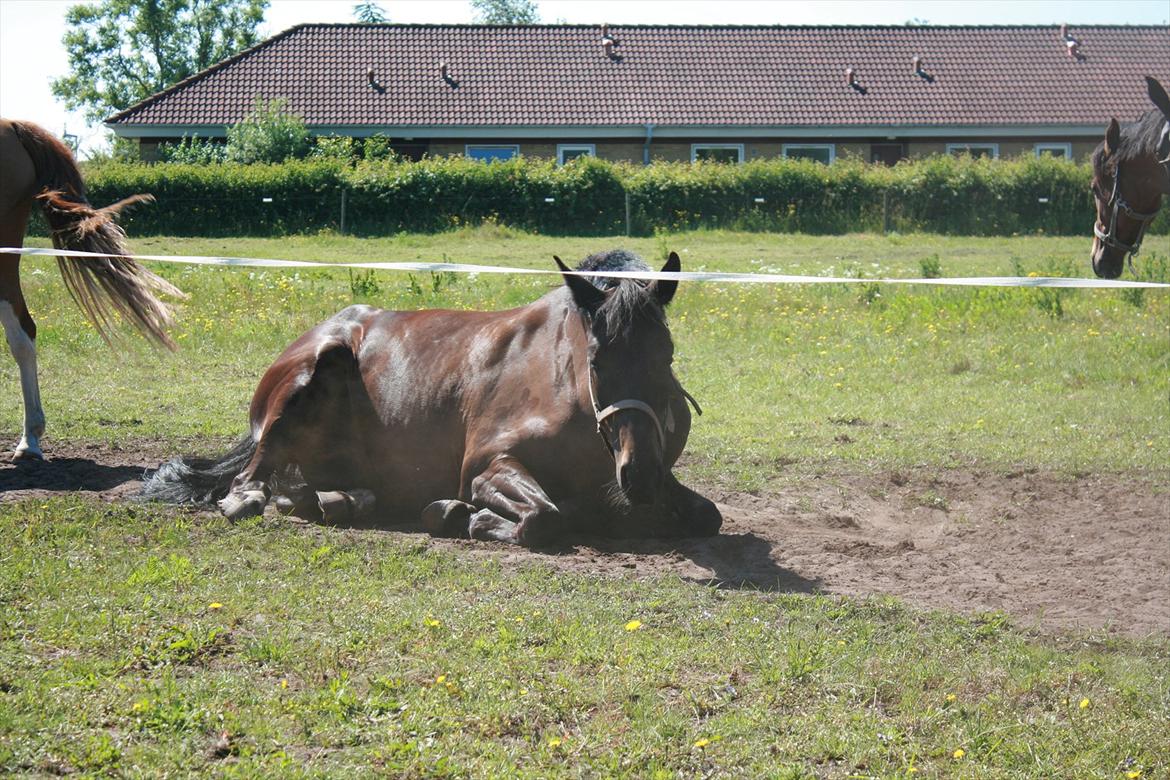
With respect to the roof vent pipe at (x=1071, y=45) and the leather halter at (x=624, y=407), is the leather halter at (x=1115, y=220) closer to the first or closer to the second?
the leather halter at (x=624, y=407)

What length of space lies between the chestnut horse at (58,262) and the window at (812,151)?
3082 cm

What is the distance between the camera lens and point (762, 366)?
13805 millimetres

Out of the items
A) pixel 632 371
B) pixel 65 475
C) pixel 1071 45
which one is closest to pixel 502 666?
pixel 632 371

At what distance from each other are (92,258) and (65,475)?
1.71 meters

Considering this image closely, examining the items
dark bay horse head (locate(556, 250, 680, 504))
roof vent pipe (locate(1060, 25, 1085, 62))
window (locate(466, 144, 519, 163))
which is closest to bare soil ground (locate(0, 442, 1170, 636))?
dark bay horse head (locate(556, 250, 680, 504))

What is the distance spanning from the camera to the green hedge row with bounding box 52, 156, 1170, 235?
26469 millimetres

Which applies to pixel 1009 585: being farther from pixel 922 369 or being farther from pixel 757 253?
pixel 757 253

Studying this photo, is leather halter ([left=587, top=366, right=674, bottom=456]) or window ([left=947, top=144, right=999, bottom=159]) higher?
window ([left=947, top=144, right=999, bottom=159])

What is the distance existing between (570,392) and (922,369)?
7.69 metres

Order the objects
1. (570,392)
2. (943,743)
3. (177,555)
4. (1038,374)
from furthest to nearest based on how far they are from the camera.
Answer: (1038,374)
(570,392)
(177,555)
(943,743)

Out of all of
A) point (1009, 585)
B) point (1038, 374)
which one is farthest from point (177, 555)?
point (1038, 374)

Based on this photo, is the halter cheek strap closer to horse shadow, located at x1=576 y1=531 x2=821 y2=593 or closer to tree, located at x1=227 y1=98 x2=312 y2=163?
horse shadow, located at x1=576 y1=531 x2=821 y2=593

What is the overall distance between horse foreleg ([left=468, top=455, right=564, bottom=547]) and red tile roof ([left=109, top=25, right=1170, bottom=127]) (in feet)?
98.1

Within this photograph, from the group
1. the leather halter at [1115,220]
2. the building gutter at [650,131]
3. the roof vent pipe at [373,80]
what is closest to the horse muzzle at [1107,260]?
the leather halter at [1115,220]
